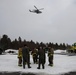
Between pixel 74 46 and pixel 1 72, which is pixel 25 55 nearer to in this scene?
pixel 1 72

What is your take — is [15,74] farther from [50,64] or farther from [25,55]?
[50,64]

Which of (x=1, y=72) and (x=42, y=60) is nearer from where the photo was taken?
(x=1, y=72)

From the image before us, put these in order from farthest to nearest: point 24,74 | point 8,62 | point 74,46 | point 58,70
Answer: point 74,46 < point 8,62 < point 58,70 < point 24,74

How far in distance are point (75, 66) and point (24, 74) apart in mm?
4895

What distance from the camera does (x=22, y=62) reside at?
2492cm

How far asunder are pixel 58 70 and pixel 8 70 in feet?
11.2

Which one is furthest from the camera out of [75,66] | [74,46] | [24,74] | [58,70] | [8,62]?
[74,46]

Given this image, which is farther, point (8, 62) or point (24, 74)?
point (8, 62)

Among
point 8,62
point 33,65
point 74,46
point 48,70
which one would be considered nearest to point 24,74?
point 48,70

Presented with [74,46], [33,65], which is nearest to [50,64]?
[33,65]

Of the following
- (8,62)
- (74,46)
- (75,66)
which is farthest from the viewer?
(74,46)

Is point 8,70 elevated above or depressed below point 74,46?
below

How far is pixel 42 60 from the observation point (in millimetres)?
23141

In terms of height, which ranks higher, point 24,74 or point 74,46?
point 74,46
